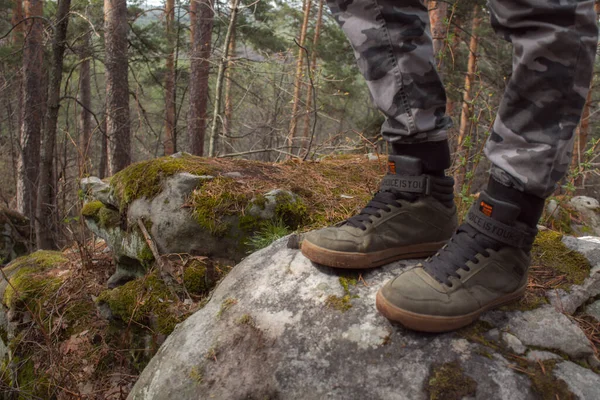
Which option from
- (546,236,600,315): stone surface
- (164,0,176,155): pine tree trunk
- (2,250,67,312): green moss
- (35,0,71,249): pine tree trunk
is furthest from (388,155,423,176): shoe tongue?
(164,0,176,155): pine tree trunk

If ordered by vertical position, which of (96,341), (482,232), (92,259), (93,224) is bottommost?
(96,341)

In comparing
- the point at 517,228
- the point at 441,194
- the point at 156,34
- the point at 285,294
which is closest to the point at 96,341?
the point at 285,294

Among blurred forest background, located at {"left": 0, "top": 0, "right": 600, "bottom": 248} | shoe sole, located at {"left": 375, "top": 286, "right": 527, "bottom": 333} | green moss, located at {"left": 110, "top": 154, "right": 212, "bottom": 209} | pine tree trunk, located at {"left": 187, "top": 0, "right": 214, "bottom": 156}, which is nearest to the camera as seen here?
shoe sole, located at {"left": 375, "top": 286, "right": 527, "bottom": 333}

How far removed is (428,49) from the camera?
1.54m

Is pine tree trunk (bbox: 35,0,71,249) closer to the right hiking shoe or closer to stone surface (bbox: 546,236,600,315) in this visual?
the right hiking shoe

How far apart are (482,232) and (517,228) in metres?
0.11

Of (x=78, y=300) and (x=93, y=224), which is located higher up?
(x=93, y=224)

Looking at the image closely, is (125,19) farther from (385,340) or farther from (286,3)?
(286,3)

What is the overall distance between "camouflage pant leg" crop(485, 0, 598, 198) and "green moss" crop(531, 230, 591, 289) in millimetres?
772

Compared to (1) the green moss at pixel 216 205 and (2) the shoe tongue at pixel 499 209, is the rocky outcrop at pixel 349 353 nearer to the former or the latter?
(2) the shoe tongue at pixel 499 209

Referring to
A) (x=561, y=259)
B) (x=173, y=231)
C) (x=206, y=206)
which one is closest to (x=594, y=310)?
(x=561, y=259)

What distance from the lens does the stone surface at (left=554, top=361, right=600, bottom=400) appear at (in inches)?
48.3

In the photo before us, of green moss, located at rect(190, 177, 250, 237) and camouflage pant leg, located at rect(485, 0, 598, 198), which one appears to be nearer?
camouflage pant leg, located at rect(485, 0, 598, 198)

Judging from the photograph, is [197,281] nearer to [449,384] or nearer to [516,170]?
[449,384]
